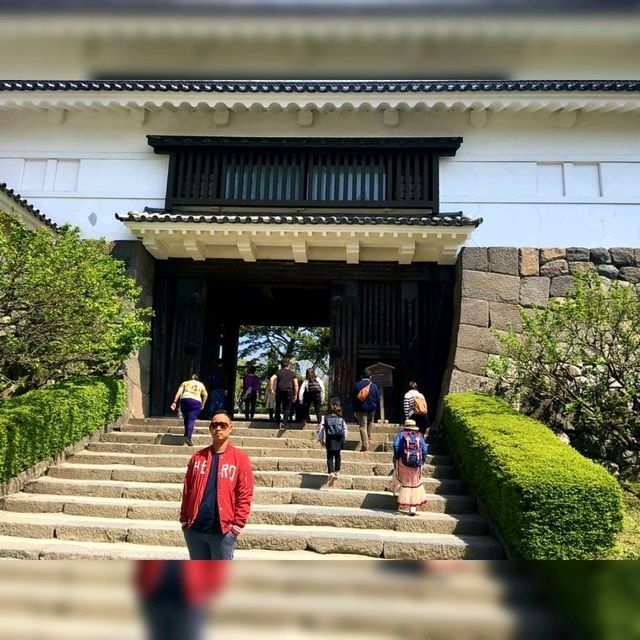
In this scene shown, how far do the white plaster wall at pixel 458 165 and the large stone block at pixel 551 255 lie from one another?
239 millimetres

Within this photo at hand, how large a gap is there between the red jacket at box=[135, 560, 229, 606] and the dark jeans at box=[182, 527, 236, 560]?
10.1 ft

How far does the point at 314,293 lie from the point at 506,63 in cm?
1251

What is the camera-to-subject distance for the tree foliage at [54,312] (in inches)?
276

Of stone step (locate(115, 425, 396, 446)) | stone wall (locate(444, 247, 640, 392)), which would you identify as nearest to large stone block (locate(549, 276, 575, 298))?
stone wall (locate(444, 247, 640, 392))

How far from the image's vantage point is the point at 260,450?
28.3ft

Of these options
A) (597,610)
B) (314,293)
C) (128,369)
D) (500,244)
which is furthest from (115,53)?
(314,293)

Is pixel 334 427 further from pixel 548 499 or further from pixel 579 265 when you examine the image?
pixel 579 265

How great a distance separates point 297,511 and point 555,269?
25.9ft

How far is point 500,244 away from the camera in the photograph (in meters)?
11.5

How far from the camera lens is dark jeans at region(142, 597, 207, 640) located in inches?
27.3

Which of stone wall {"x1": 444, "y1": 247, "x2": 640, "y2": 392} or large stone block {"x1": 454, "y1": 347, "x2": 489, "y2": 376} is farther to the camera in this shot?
stone wall {"x1": 444, "y1": 247, "x2": 640, "y2": 392}

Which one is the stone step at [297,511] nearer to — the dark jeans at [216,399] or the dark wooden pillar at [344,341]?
the dark wooden pillar at [344,341]

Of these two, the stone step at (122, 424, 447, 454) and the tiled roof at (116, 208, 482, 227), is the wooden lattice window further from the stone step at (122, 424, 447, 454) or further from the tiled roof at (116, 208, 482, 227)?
the stone step at (122, 424, 447, 454)

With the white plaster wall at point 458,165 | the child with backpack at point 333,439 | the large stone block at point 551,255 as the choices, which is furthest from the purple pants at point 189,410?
the large stone block at point 551,255
